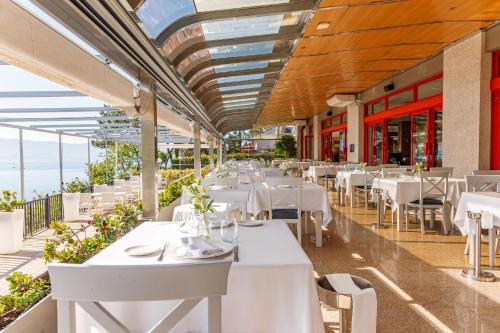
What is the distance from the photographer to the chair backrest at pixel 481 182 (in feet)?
15.9

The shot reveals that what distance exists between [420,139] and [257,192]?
6.12m

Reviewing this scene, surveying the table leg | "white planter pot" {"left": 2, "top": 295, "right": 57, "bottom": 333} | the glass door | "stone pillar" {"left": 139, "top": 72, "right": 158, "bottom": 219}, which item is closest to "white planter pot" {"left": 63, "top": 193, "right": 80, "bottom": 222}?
"stone pillar" {"left": 139, "top": 72, "right": 158, "bottom": 219}

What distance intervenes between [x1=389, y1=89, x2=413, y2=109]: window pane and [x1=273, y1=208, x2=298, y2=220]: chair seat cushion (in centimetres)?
664

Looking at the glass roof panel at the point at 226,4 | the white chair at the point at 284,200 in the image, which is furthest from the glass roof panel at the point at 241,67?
the white chair at the point at 284,200

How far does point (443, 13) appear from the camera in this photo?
5.45 m

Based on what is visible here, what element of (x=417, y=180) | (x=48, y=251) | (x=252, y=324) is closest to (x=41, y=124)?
(x=48, y=251)

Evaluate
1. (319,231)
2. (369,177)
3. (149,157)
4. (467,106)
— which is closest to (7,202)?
(149,157)

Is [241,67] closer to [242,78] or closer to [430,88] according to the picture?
[242,78]

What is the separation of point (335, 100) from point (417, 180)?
24.2 ft

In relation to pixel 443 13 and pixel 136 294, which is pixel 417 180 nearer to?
pixel 443 13

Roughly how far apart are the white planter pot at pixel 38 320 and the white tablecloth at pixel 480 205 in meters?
4.10

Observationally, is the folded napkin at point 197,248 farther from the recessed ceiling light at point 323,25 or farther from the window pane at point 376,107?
the window pane at point 376,107

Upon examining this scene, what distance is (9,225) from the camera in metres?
5.51

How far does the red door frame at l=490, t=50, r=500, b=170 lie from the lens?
21.8 ft
